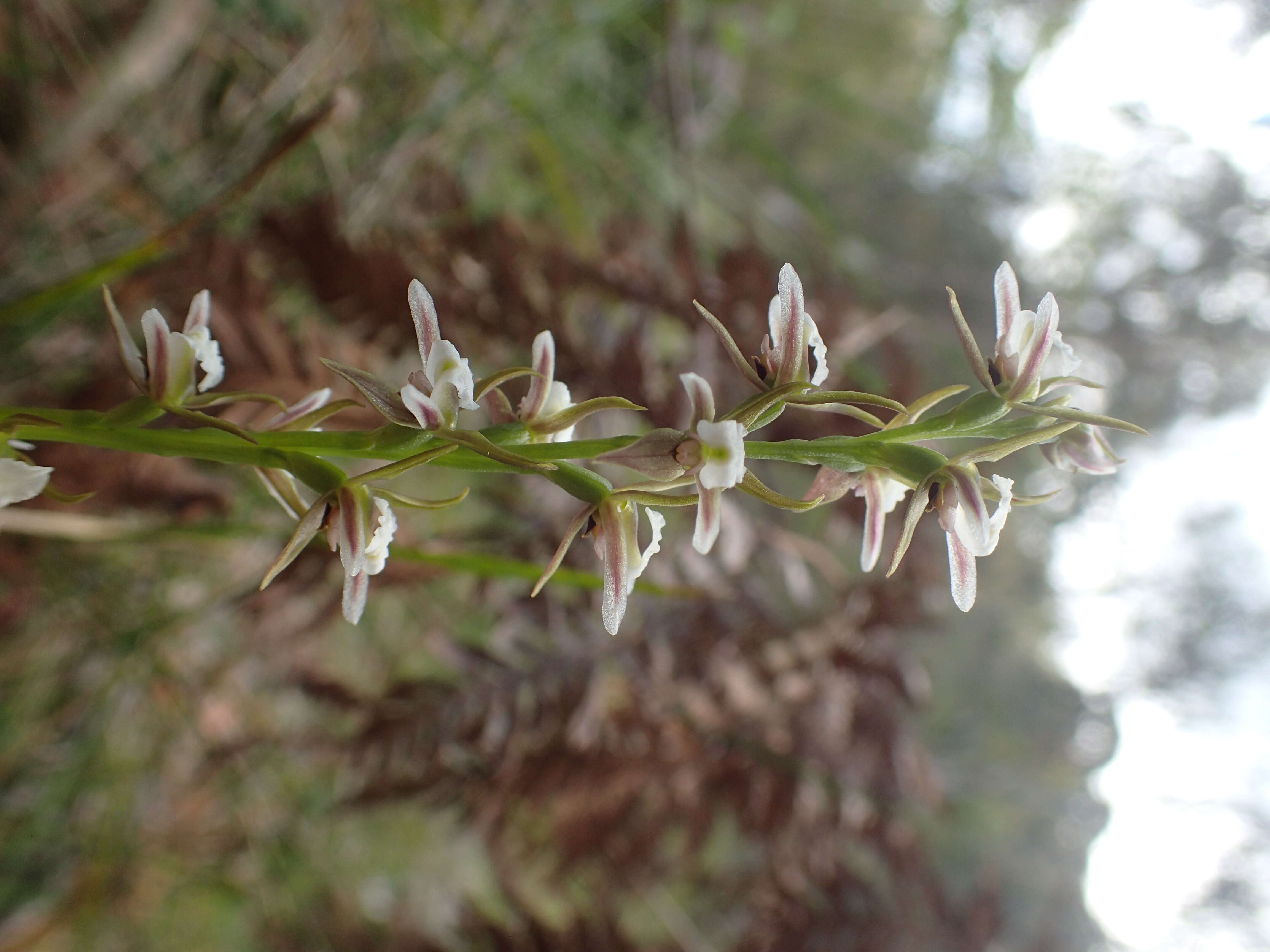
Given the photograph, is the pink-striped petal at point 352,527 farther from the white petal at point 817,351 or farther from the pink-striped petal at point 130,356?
the white petal at point 817,351

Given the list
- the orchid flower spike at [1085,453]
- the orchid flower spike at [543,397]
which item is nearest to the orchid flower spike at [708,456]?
the orchid flower spike at [543,397]

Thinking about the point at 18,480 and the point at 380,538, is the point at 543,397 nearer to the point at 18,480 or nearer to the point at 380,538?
the point at 380,538

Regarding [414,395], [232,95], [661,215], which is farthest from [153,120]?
[414,395]

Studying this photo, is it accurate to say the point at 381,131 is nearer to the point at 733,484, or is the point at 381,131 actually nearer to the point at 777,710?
the point at 777,710

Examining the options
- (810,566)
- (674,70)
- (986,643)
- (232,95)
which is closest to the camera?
(232,95)

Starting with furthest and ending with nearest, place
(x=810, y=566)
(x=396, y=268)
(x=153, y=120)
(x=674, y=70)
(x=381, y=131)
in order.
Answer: (x=810, y=566), (x=674, y=70), (x=381, y=131), (x=153, y=120), (x=396, y=268)

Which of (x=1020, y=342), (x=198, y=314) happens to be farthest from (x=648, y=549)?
(x=198, y=314)
